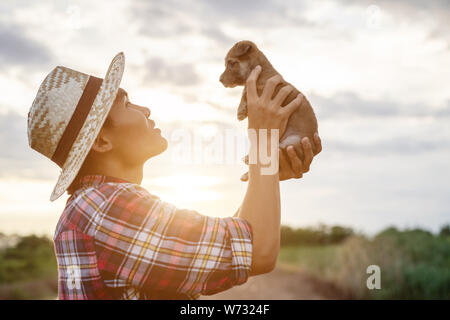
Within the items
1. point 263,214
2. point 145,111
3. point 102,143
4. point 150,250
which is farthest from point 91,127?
point 263,214

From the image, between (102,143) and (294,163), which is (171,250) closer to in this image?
(102,143)

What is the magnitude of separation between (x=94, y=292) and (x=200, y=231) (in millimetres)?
599

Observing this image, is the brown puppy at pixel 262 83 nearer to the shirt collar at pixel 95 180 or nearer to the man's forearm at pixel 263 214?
the man's forearm at pixel 263 214

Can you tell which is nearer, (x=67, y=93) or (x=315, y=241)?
(x=67, y=93)

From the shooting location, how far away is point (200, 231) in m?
1.98

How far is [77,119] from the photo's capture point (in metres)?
2.36

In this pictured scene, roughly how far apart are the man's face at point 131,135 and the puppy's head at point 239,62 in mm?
1275

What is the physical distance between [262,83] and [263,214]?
48.4 inches

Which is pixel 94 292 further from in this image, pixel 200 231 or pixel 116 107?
pixel 116 107

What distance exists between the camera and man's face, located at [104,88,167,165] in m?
2.33

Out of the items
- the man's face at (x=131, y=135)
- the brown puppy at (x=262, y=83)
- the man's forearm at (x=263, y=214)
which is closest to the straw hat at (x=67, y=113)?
the man's face at (x=131, y=135)

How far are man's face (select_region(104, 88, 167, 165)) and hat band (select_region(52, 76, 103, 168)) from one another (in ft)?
0.45

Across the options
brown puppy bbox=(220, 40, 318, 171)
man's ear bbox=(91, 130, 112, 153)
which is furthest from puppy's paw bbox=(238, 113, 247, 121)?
man's ear bbox=(91, 130, 112, 153)
